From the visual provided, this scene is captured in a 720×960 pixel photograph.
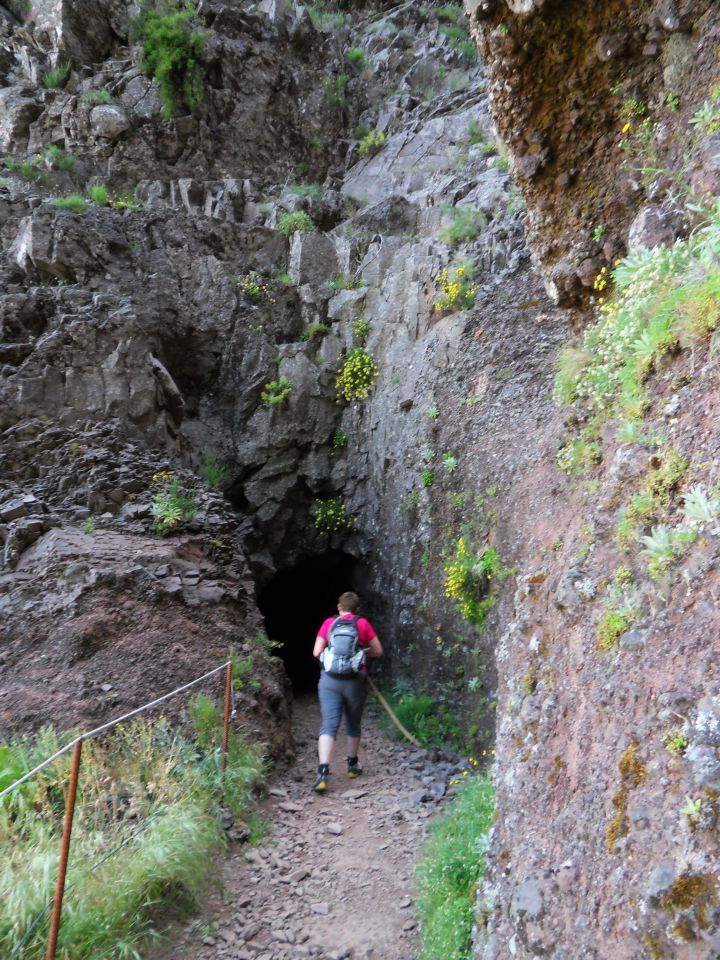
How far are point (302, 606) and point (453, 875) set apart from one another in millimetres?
10940

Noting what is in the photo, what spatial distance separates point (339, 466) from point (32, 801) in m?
8.37

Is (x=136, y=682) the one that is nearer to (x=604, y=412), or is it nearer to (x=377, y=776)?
(x=377, y=776)

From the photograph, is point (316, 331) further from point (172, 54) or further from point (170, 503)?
point (172, 54)

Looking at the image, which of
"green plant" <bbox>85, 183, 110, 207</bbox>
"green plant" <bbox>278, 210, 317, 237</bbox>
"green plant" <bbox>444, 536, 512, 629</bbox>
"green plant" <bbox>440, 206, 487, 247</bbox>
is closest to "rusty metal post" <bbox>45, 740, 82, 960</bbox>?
"green plant" <bbox>444, 536, 512, 629</bbox>

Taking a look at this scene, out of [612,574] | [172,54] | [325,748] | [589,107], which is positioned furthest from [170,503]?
[172,54]

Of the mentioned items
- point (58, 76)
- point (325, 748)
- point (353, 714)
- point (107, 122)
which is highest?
point (58, 76)

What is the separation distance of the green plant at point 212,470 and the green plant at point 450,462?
4.42 meters

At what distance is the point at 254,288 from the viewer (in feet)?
40.7

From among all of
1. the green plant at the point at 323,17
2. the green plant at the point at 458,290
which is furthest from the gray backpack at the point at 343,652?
→ the green plant at the point at 323,17

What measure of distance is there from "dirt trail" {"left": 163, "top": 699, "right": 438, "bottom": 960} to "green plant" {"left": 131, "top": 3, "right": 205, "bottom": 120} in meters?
14.9

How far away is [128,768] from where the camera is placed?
487cm

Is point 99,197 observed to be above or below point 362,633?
above

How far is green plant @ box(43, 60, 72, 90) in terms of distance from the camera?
14.1 m

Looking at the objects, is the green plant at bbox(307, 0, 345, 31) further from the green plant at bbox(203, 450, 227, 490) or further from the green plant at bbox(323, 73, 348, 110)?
the green plant at bbox(203, 450, 227, 490)
